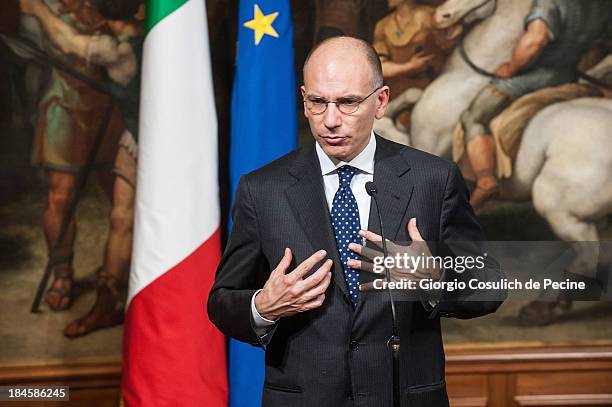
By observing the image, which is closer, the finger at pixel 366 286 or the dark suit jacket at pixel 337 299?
the finger at pixel 366 286

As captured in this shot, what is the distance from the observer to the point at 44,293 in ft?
13.7

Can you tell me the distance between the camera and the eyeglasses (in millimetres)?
2242

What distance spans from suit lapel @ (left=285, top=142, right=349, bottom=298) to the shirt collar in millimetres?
20

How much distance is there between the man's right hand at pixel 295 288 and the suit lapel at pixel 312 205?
0.09 metres

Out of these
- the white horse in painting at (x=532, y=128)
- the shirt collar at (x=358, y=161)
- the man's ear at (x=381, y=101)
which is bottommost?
the shirt collar at (x=358, y=161)

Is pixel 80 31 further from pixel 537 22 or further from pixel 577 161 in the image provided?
pixel 577 161

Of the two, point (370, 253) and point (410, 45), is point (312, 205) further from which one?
point (410, 45)

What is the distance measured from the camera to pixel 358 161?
2363 mm

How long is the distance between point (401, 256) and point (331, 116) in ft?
1.52

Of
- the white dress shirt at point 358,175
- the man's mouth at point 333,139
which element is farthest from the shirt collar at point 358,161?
the man's mouth at point 333,139

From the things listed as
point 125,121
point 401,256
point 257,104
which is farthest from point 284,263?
point 125,121

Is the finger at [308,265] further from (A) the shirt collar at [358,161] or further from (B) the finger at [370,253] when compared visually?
(A) the shirt collar at [358,161]

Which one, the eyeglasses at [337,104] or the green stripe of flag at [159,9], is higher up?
the green stripe of flag at [159,9]

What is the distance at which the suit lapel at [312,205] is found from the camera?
2.23m
